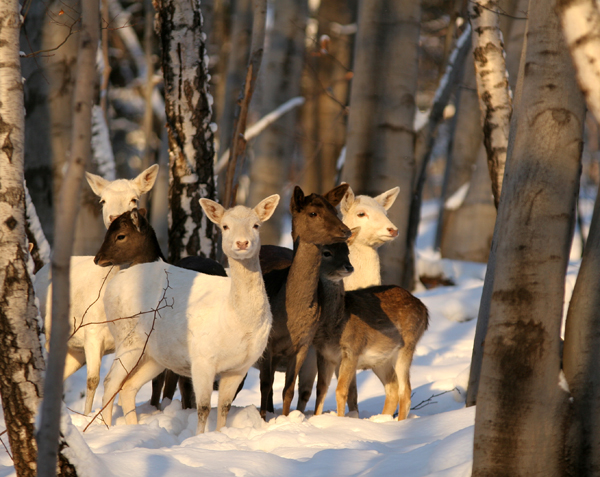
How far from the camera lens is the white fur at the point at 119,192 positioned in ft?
22.6

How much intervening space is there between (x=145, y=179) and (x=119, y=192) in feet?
1.23

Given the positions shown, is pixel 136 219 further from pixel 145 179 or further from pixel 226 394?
pixel 226 394

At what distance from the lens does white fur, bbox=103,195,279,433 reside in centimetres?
552

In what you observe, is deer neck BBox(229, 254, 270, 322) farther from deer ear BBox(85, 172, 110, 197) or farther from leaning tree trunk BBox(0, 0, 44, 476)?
deer ear BBox(85, 172, 110, 197)

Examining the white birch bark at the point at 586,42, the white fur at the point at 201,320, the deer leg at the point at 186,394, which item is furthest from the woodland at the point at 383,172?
the deer leg at the point at 186,394

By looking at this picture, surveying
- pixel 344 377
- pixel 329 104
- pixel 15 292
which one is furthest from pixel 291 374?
pixel 329 104

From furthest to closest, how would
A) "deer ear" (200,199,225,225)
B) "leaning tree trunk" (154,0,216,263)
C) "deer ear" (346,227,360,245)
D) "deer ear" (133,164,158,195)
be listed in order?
"leaning tree trunk" (154,0,216,263)
"deer ear" (133,164,158,195)
"deer ear" (346,227,360,245)
"deer ear" (200,199,225,225)

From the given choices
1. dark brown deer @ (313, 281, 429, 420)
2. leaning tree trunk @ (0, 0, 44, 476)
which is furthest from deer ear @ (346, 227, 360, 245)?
leaning tree trunk @ (0, 0, 44, 476)

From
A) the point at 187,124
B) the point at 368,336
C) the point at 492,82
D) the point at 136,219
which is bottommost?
the point at 368,336

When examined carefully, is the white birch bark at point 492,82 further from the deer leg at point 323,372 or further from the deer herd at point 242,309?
the deer leg at point 323,372

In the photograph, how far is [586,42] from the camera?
8.28 feet

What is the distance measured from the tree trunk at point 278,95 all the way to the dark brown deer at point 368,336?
8.80m

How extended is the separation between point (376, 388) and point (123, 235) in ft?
14.2

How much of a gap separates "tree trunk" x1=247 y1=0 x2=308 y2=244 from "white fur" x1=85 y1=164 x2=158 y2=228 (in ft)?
27.5
